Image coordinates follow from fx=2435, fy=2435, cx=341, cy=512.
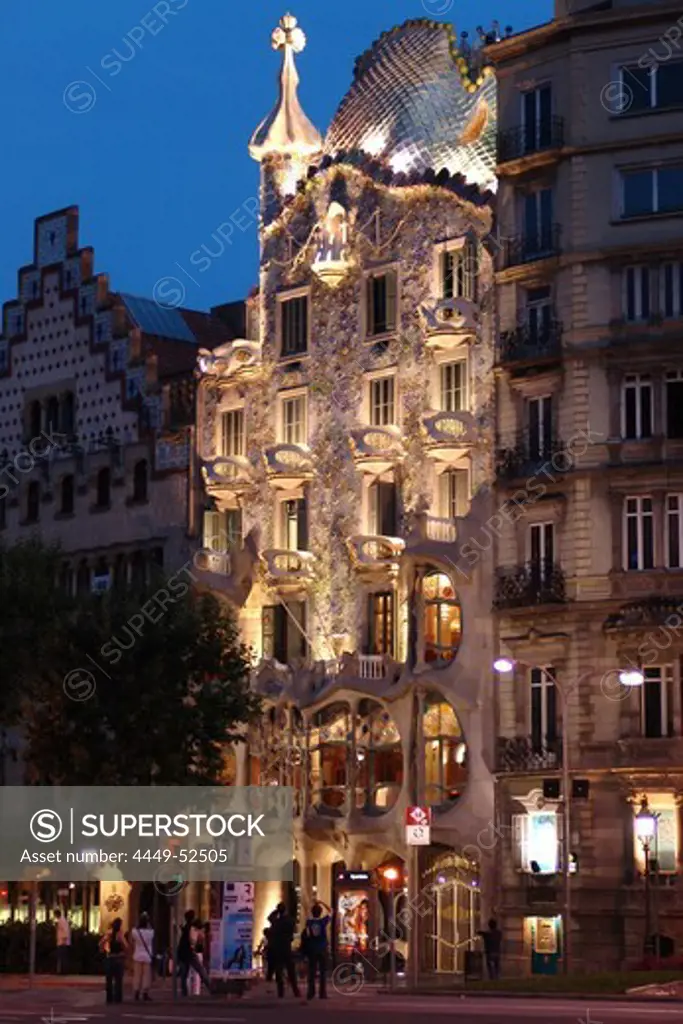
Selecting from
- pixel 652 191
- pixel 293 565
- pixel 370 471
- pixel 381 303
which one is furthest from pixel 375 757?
pixel 652 191

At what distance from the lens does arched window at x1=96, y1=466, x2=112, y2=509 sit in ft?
289

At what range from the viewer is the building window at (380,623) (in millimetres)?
76688

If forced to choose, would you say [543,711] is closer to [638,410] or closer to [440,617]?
[440,617]

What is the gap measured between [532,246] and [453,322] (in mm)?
3576

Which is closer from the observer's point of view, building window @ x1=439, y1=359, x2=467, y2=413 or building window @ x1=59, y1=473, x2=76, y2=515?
building window @ x1=439, y1=359, x2=467, y2=413

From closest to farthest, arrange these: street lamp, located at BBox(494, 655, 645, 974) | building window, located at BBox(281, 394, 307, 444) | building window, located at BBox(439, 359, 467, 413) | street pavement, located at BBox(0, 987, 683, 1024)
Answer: street pavement, located at BBox(0, 987, 683, 1024), street lamp, located at BBox(494, 655, 645, 974), building window, located at BBox(439, 359, 467, 413), building window, located at BBox(281, 394, 307, 444)

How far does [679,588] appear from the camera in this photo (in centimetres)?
6888

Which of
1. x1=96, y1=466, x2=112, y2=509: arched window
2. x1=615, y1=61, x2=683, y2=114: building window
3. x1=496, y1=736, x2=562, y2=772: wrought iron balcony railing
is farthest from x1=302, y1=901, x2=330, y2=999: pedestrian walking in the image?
x1=96, y1=466, x2=112, y2=509: arched window

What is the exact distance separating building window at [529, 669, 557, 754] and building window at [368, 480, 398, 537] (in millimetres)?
8576

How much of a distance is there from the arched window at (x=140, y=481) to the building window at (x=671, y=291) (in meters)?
23.2

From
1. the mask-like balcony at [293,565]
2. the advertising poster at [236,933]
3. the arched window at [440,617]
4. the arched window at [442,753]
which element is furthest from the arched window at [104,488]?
the advertising poster at [236,933]

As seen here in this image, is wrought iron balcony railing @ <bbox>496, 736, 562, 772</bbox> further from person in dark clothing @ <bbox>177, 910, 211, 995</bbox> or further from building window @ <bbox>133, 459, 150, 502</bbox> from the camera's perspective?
building window @ <bbox>133, 459, 150, 502</bbox>

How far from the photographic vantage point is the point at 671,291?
70312mm

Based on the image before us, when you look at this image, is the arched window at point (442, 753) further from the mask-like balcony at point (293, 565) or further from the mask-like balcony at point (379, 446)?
the mask-like balcony at point (379, 446)
